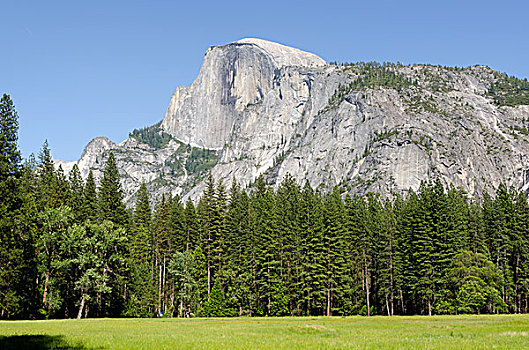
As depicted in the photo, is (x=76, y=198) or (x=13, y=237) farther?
(x=76, y=198)

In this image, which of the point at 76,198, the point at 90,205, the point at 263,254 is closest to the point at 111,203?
the point at 90,205

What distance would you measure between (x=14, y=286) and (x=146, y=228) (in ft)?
148

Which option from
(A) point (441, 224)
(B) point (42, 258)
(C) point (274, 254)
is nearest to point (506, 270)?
(A) point (441, 224)

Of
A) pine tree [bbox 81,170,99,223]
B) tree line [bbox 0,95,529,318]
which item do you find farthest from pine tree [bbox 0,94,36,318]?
pine tree [bbox 81,170,99,223]

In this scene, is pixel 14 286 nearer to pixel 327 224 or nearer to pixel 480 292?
pixel 327 224

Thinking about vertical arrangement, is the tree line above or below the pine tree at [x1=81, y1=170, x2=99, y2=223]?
below

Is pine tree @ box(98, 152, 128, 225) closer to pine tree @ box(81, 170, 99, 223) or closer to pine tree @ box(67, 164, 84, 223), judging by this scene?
pine tree @ box(81, 170, 99, 223)

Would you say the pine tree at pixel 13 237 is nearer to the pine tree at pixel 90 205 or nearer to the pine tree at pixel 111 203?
the pine tree at pixel 90 205

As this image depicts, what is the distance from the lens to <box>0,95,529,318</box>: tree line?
183 feet

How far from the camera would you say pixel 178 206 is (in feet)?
303

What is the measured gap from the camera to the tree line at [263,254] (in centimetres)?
5578

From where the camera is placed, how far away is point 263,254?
72500 mm

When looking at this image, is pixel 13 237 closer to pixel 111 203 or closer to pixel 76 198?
pixel 76 198

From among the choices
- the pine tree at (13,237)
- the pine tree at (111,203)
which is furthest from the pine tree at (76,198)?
the pine tree at (13,237)
